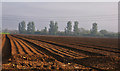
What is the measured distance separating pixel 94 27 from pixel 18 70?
74.0 metres

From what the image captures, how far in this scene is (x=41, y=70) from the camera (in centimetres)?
670

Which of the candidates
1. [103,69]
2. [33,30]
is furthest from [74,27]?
[103,69]

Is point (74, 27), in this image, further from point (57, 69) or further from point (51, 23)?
point (57, 69)

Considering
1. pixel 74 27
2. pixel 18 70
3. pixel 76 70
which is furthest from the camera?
pixel 74 27

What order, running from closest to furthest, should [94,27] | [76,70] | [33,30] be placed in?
[76,70] < [94,27] < [33,30]

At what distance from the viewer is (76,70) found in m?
7.04

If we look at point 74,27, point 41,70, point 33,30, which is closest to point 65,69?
point 41,70

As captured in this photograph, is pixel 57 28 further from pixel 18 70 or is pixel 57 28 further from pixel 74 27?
pixel 18 70

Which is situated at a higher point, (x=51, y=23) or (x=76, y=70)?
(x=51, y=23)

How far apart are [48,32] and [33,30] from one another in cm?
1194

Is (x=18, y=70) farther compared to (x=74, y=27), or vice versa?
(x=74, y=27)

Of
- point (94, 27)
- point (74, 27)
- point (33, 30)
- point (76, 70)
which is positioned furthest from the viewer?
point (33, 30)

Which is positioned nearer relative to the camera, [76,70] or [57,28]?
[76,70]

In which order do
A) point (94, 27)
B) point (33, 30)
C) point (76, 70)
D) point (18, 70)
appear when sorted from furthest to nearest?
point (33, 30) < point (94, 27) < point (76, 70) < point (18, 70)
